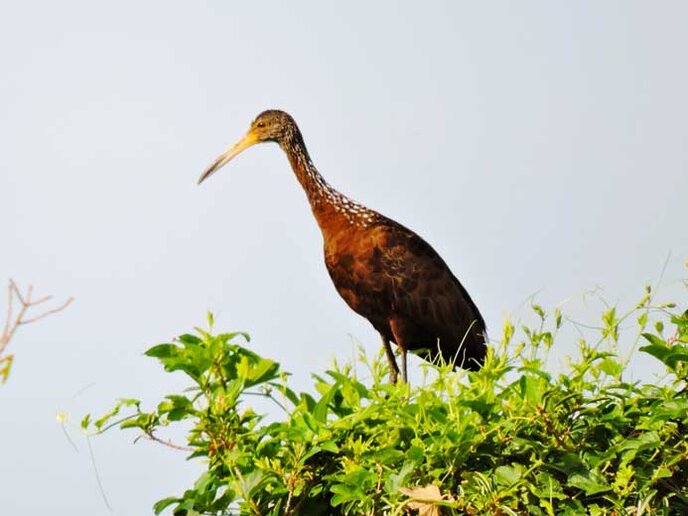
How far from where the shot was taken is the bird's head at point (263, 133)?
332 inches

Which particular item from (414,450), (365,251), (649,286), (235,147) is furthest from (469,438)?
(235,147)

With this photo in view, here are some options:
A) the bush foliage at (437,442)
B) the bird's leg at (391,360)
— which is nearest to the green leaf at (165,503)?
the bush foliage at (437,442)

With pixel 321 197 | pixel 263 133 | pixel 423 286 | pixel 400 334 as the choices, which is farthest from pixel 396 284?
pixel 263 133

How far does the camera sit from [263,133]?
28.1 ft

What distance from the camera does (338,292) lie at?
7336 millimetres

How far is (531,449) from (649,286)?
0.77 m

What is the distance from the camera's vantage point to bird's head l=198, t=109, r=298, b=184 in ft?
27.7

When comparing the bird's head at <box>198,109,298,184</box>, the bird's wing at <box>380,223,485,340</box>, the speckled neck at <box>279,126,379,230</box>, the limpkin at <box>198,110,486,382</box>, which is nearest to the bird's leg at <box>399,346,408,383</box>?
the limpkin at <box>198,110,486,382</box>

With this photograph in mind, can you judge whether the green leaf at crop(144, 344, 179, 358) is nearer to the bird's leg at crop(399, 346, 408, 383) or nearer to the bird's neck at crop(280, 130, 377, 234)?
the bird's leg at crop(399, 346, 408, 383)

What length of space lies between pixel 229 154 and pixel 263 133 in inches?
12.4

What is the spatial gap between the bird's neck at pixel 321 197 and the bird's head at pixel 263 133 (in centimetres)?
7

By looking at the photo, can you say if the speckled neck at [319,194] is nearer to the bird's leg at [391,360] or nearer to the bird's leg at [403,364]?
the bird's leg at [391,360]

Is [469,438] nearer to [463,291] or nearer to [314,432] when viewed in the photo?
[314,432]

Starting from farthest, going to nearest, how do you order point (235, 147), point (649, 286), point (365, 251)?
point (235, 147), point (365, 251), point (649, 286)
